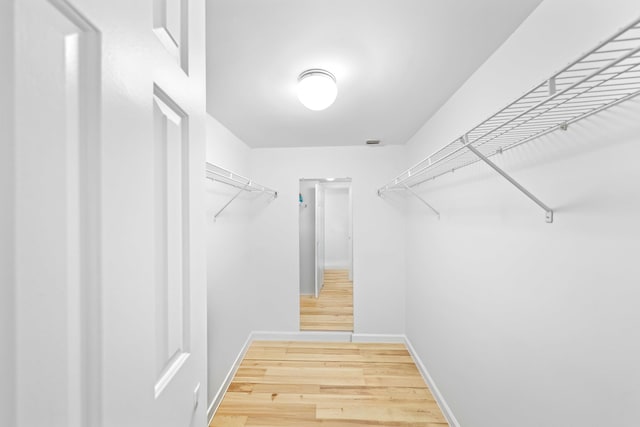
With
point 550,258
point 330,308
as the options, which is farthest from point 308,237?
point 550,258

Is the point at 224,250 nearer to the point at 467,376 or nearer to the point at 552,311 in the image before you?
the point at 467,376

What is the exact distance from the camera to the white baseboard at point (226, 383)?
220cm

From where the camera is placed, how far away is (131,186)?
480mm

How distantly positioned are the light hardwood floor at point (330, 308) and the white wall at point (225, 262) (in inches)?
34.8

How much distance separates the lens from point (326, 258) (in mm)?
6742

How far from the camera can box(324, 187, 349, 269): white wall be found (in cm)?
643

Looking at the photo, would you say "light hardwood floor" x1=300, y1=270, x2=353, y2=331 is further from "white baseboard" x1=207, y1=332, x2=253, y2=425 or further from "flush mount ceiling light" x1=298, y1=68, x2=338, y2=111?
"flush mount ceiling light" x1=298, y1=68, x2=338, y2=111

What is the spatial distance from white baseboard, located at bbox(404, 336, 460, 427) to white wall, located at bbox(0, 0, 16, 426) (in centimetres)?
238

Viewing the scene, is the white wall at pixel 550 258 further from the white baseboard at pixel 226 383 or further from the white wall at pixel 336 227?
the white wall at pixel 336 227

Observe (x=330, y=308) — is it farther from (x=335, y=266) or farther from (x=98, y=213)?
(x=98, y=213)

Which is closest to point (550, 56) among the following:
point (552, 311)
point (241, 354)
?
point (552, 311)

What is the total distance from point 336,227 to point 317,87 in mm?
4998

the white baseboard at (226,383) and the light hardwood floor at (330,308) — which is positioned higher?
the light hardwood floor at (330,308)

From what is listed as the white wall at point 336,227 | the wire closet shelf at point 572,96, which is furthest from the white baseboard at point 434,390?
the white wall at point 336,227
